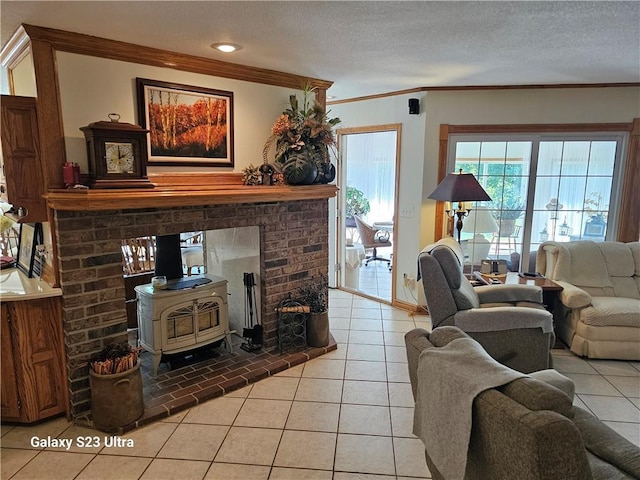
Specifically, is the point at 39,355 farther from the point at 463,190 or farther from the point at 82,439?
the point at 463,190

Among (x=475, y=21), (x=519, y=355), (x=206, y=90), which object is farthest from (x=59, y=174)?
(x=519, y=355)

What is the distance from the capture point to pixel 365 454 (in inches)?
93.0

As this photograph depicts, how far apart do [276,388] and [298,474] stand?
2.98 feet

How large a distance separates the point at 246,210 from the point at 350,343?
158 centimetres

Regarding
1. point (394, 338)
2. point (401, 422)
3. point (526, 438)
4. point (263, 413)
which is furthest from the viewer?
point (394, 338)

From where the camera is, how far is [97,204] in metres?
2.38

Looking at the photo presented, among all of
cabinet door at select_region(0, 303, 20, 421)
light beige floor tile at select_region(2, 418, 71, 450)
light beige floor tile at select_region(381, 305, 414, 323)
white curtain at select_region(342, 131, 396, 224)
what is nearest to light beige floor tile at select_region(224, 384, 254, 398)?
light beige floor tile at select_region(2, 418, 71, 450)

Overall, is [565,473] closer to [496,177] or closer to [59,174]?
[59,174]

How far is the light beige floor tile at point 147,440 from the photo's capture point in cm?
238

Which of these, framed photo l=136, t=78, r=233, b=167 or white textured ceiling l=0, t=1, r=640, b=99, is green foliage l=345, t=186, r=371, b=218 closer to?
white textured ceiling l=0, t=1, r=640, b=99

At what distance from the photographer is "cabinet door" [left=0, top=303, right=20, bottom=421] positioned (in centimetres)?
248

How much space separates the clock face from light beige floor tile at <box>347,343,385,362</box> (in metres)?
2.27

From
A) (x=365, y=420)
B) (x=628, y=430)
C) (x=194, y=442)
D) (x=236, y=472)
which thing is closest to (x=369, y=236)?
(x=365, y=420)

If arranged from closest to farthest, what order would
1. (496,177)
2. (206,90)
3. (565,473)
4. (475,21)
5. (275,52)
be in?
(565,473) → (475,21) → (275,52) → (206,90) → (496,177)
